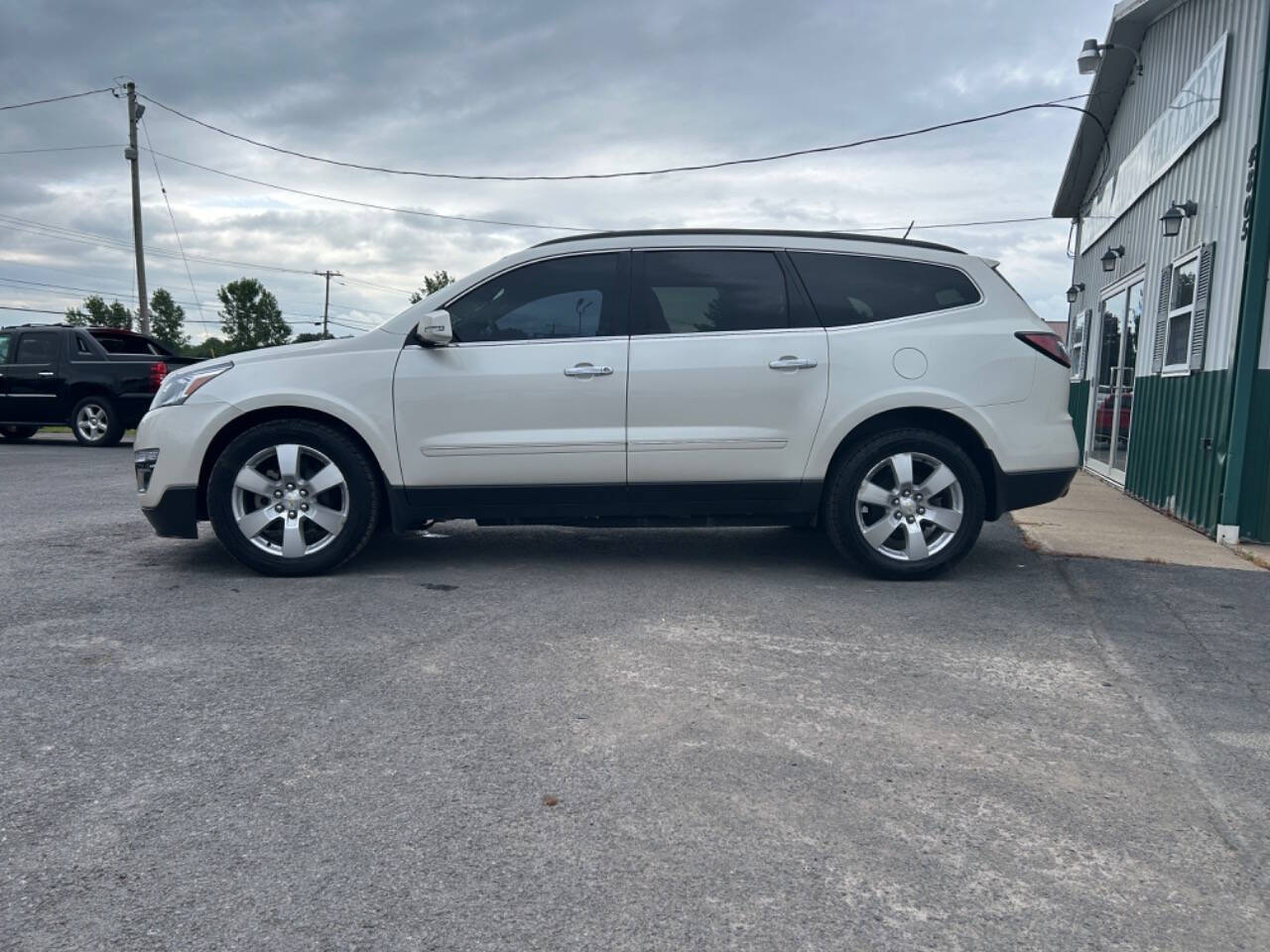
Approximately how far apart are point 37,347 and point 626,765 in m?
16.3

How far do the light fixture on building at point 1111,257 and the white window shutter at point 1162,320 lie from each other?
2.86m

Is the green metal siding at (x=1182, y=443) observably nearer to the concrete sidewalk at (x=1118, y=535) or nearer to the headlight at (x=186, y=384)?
the concrete sidewalk at (x=1118, y=535)

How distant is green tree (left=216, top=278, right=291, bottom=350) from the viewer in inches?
3728

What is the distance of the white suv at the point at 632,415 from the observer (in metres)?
5.71

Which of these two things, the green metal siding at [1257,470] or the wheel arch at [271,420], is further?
the green metal siding at [1257,470]

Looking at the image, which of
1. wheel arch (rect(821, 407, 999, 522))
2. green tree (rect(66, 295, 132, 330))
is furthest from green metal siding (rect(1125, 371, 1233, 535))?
green tree (rect(66, 295, 132, 330))

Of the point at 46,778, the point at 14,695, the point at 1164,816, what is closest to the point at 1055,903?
the point at 1164,816

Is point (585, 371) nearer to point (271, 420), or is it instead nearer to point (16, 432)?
point (271, 420)

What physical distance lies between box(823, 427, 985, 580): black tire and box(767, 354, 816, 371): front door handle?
1.75 ft

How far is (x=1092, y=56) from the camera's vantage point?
13.8 m

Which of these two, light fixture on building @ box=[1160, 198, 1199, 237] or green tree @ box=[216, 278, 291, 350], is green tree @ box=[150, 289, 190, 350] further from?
light fixture on building @ box=[1160, 198, 1199, 237]

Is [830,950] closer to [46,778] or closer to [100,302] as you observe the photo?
[46,778]

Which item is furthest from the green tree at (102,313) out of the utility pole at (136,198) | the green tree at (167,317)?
the utility pole at (136,198)

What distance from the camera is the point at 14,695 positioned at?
12.2 feet
